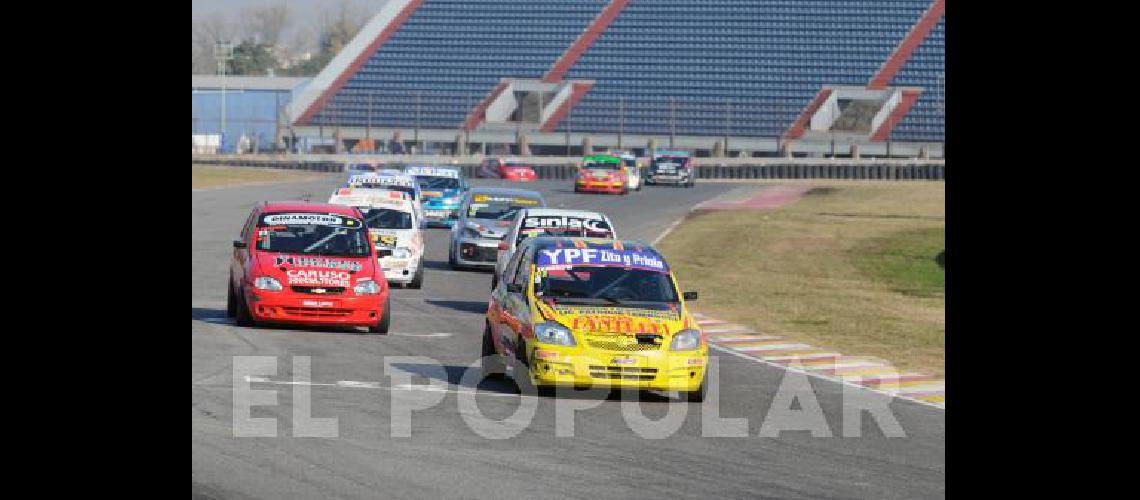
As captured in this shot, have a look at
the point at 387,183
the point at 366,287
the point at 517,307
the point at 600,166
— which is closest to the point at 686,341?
the point at 517,307

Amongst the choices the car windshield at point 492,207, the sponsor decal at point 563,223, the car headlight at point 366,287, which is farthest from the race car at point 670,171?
the car headlight at point 366,287

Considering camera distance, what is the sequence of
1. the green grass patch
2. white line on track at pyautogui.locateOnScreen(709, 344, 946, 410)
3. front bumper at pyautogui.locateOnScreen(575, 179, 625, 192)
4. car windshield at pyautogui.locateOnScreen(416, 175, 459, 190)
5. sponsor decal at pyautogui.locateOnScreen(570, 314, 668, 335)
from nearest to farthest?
sponsor decal at pyautogui.locateOnScreen(570, 314, 668, 335)
white line on track at pyautogui.locateOnScreen(709, 344, 946, 410)
the green grass patch
car windshield at pyautogui.locateOnScreen(416, 175, 459, 190)
front bumper at pyautogui.locateOnScreen(575, 179, 625, 192)

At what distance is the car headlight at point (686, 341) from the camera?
48.8 feet

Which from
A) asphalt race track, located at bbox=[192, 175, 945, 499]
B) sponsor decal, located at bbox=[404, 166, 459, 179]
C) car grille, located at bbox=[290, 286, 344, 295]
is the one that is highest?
sponsor decal, located at bbox=[404, 166, 459, 179]

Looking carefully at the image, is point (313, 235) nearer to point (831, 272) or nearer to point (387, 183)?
point (387, 183)

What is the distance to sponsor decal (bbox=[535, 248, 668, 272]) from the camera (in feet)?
53.6

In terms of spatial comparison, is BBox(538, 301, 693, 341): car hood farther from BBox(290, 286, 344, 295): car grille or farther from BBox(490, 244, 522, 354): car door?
BBox(290, 286, 344, 295): car grille

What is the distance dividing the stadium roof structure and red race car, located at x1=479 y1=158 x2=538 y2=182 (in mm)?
11357

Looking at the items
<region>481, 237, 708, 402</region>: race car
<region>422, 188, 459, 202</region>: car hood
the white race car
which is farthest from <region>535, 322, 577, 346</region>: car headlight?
the white race car

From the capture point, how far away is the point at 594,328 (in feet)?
48.9

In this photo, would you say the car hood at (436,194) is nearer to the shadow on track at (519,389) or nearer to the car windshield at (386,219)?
the car windshield at (386,219)

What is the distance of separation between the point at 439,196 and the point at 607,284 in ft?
82.6
